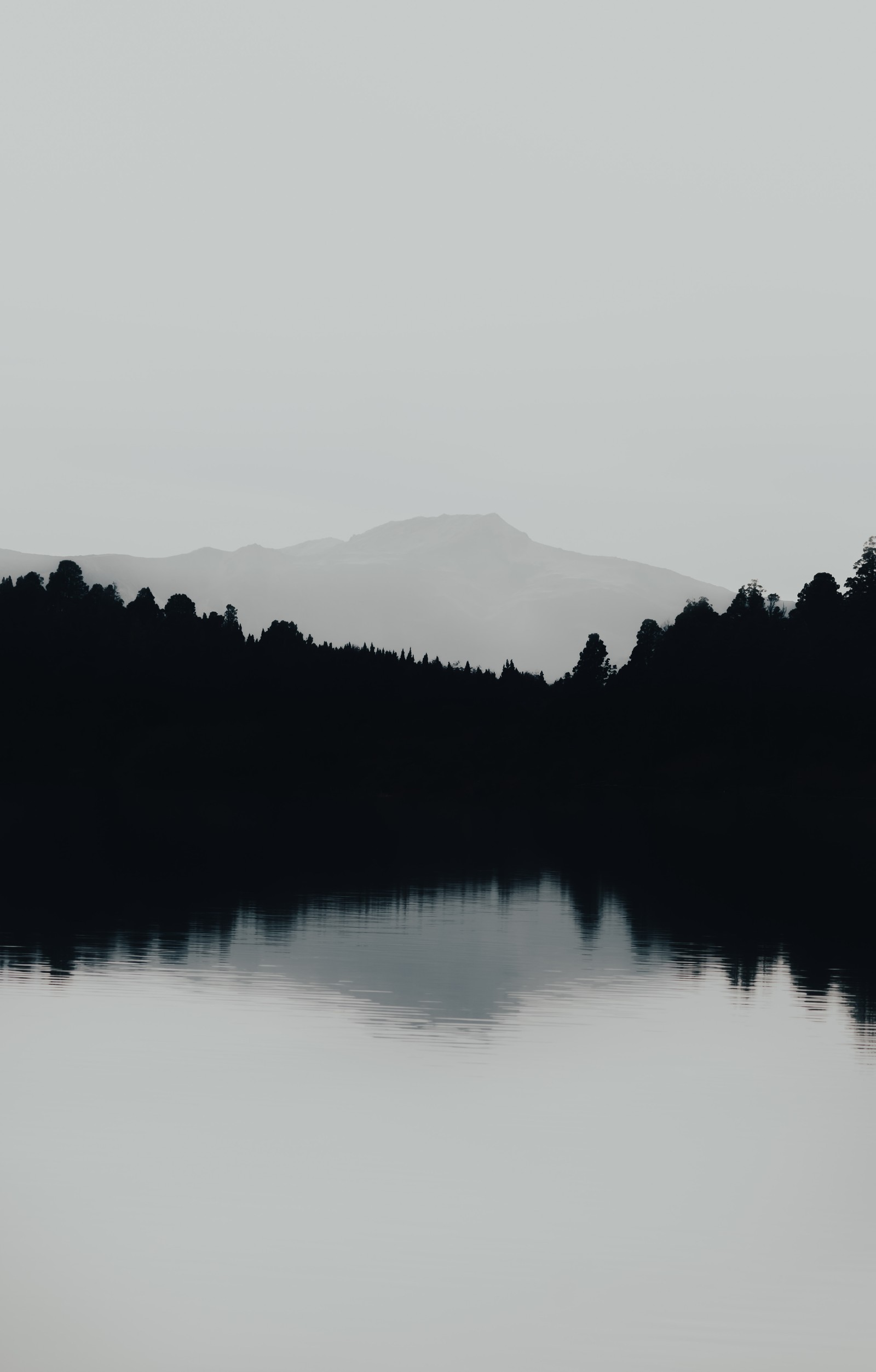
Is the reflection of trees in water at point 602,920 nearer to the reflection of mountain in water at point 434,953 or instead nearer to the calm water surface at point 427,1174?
the reflection of mountain in water at point 434,953

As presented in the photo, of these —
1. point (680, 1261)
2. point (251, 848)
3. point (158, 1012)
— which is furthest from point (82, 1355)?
point (251, 848)

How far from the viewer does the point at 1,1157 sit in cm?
2036

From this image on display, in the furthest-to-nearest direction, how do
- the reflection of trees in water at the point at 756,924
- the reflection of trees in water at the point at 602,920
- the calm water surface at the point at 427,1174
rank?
the reflection of trees in water at the point at 602,920 → the reflection of trees in water at the point at 756,924 → the calm water surface at the point at 427,1174

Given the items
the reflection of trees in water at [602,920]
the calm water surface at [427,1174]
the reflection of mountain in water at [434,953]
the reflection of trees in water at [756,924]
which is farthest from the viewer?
the reflection of trees in water at [602,920]

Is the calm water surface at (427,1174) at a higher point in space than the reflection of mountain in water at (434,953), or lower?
higher

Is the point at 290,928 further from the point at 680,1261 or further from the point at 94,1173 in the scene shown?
the point at 680,1261

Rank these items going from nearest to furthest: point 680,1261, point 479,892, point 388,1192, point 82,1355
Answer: point 82,1355 → point 680,1261 → point 388,1192 → point 479,892

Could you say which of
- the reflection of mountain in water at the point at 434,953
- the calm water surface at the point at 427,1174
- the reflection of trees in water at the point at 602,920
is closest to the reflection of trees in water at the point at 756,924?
the reflection of trees in water at the point at 602,920

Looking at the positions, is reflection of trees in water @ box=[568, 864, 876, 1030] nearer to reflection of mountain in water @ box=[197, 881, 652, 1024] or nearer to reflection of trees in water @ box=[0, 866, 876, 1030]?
reflection of trees in water @ box=[0, 866, 876, 1030]

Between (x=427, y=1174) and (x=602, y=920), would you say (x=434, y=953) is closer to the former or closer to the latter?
(x=602, y=920)

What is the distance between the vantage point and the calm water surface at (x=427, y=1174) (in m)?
15.3

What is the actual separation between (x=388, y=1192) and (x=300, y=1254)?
2.61 m

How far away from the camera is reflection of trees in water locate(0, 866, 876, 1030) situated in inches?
1526

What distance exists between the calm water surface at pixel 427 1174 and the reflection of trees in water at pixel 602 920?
301 cm
